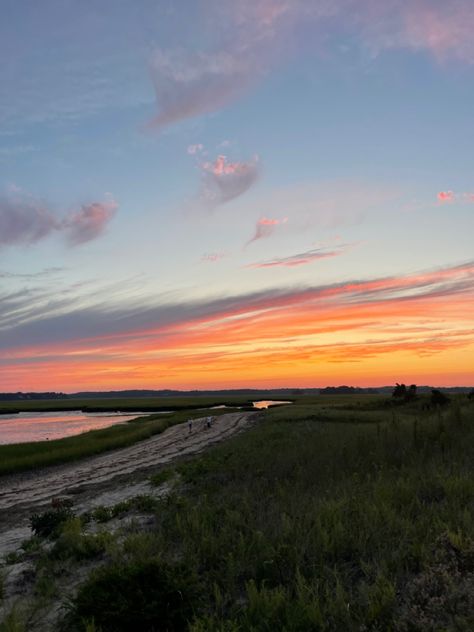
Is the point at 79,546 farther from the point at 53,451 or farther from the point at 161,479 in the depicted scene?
the point at 53,451

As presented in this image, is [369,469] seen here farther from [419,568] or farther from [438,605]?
[438,605]

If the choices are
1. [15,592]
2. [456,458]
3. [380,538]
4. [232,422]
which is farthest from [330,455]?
[232,422]

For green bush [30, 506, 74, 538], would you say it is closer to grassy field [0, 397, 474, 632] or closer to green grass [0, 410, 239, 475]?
grassy field [0, 397, 474, 632]

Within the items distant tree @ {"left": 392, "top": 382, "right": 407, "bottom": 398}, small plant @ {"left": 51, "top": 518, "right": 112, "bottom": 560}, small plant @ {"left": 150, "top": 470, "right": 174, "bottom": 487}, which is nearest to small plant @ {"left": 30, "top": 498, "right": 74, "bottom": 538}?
small plant @ {"left": 51, "top": 518, "right": 112, "bottom": 560}

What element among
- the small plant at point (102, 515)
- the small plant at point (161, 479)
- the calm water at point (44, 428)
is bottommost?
the calm water at point (44, 428)

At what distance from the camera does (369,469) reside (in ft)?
41.8

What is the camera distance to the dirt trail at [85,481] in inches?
625

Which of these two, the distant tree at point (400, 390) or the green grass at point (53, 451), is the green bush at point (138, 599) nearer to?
the green grass at point (53, 451)

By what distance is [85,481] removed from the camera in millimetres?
22703

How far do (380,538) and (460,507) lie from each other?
197 cm

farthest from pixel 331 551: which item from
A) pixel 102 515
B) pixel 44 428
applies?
pixel 44 428

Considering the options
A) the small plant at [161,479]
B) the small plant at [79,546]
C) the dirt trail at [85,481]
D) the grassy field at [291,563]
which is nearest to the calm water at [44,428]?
the dirt trail at [85,481]

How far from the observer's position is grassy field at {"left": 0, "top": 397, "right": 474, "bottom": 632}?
5.29 metres

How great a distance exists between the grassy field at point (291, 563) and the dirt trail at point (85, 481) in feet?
16.7
